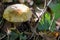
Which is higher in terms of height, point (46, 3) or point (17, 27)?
Answer: point (46, 3)

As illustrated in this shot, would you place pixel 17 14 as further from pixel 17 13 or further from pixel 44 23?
pixel 44 23


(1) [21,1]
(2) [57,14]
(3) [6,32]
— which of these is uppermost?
(1) [21,1]

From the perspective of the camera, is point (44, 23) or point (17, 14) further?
point (44, 23)

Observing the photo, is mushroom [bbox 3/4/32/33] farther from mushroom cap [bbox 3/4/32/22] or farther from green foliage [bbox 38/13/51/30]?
green foliage [bbox 38/13/51/30]

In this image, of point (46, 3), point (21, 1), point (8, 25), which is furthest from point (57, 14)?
point (8, 25)

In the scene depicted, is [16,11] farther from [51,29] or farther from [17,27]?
[51,29]

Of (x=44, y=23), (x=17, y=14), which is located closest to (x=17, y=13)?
(x=17, y=14)

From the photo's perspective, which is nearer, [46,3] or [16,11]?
[16,11]

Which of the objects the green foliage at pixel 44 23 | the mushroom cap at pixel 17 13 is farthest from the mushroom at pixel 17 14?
the green foliage at pixel 44 23
